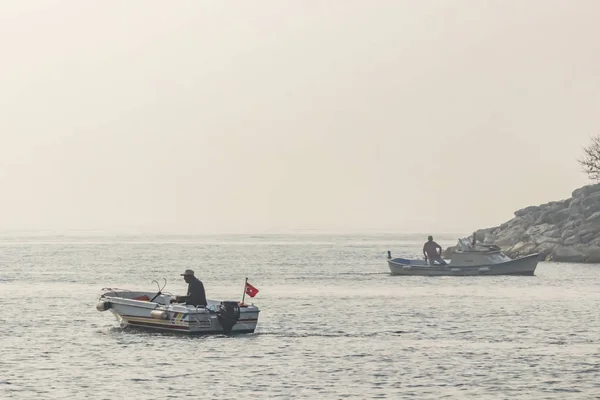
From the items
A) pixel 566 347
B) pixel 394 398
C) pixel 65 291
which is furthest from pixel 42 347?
pixel 65 291

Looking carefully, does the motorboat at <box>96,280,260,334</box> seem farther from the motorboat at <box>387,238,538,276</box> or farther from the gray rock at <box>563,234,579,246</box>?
the gray rock at <box>563,234,579,246</box>

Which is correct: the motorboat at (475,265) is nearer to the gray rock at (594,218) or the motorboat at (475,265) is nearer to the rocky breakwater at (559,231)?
the rocky breakwater at (559,231)

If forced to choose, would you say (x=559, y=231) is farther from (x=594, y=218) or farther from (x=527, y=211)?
(x=527, y=211)

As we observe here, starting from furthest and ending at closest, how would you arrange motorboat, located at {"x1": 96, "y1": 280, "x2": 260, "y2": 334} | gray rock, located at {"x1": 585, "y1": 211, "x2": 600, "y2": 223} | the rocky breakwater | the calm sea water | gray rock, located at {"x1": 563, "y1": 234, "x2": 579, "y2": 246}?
gray rock, located at {"x1": 563, "y1": 234, "x2": 579, "y2": 246}
gray rock, located at {"x1": 585, "y1": 211, "x2": 600, "y2": 223}
the rocky breakwater
motorboat, located at {"x1": 96, "y1": 280, "x2": 260, "y2": 334}
the calm sea water

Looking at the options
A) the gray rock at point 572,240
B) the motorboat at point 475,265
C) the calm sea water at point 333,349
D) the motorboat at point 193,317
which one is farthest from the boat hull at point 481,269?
the motorboat at point 193,317

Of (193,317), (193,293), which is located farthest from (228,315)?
(193,293)

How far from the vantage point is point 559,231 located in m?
116

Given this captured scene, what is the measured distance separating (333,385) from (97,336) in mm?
15655

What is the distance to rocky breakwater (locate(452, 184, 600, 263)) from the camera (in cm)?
10912

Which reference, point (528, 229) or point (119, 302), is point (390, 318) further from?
point (528, 229)

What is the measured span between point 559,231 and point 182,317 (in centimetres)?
7861

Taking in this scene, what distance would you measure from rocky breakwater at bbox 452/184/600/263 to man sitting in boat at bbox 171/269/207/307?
7046 centimetres

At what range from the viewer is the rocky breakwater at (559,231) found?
109125 millimetres

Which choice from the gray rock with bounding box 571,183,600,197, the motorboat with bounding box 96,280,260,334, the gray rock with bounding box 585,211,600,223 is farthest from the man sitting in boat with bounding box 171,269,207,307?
the gray rock with bounding box 571,183,600,197
